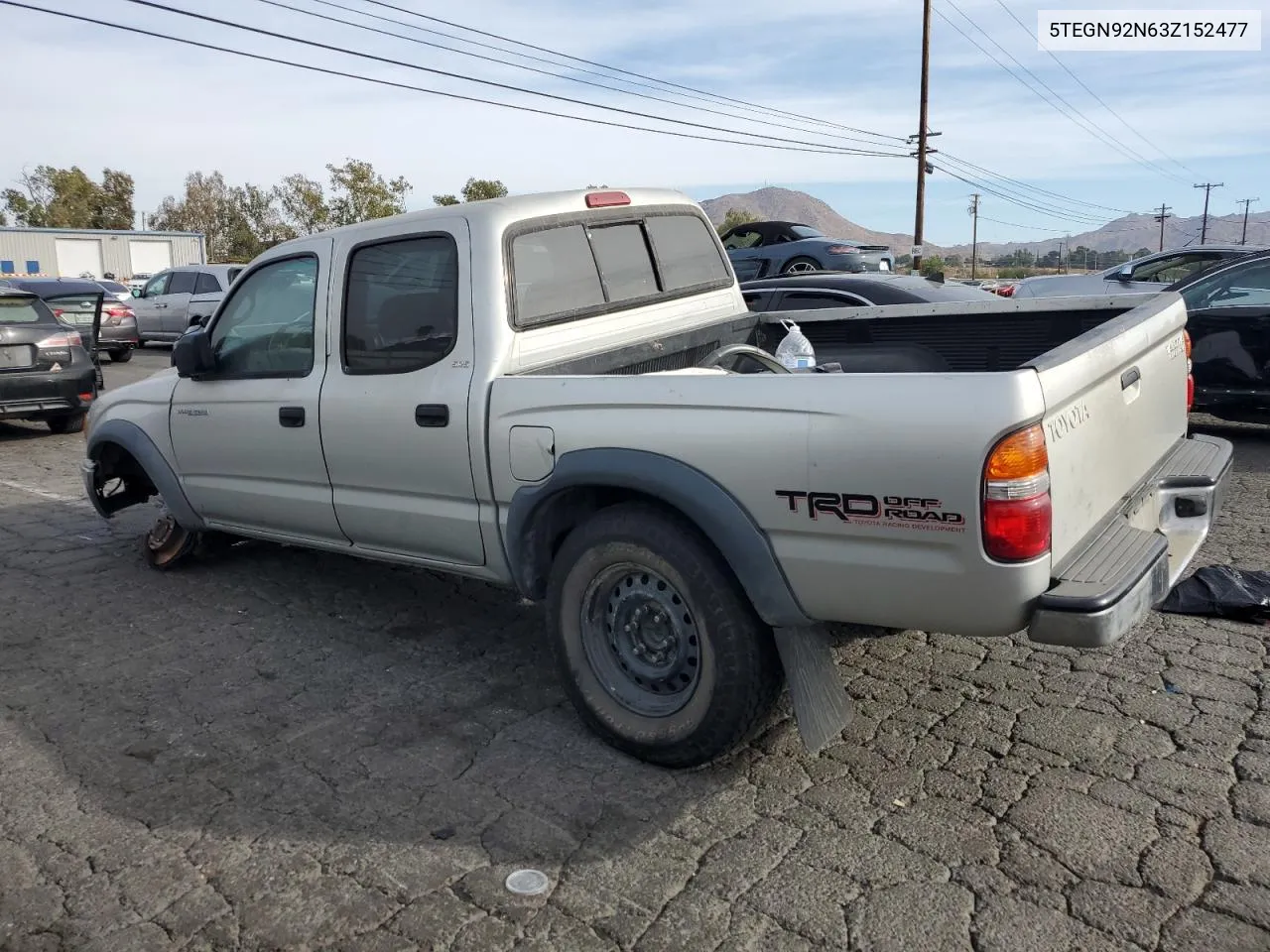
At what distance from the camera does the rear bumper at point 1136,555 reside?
276 cm

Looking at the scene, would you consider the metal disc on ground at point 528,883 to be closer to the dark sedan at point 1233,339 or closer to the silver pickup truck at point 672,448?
the silver pickup truck at point 672,448

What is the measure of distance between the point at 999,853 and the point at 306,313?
11.9ft

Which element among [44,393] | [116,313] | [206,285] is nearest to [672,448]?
[44,393]

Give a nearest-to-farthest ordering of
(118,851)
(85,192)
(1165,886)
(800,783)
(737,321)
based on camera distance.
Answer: (1165,886) → (118,851) → (800,783) → (737,321) → (85,192)

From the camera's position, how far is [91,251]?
183ft

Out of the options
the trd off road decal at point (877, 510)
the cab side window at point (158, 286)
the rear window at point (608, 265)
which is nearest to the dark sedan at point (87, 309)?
the cab side window at point (158, 286)

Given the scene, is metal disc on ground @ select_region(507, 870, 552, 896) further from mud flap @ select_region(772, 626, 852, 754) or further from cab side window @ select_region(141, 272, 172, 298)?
cab side window @ select_region(141, 272, 172, 298)

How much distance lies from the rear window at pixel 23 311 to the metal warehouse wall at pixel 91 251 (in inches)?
1802

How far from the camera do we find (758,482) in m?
3.08

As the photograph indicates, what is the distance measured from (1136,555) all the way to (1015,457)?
2.33 ft

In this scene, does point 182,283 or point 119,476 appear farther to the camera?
point 182,283

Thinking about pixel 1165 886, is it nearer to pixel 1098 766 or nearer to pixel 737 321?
pixel 1098 766

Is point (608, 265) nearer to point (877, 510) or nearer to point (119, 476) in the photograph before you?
point (877, 510)

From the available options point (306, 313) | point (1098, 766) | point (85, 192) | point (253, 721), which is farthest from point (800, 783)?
point (85, 192)
